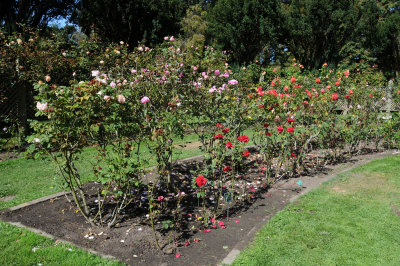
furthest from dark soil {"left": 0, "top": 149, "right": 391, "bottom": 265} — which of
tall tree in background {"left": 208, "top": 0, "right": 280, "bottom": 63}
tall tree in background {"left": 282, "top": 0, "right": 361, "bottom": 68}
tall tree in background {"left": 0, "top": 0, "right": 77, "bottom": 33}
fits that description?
tall tree in background {"left": 282, "top": 0, "right": 361, "bottom": 68}

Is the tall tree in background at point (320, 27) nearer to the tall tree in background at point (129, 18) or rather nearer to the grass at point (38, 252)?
the tall tree in background at point (129, 18)

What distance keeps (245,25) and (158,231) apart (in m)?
17.2

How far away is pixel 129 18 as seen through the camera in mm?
14680

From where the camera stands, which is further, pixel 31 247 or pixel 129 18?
pixel 129 18

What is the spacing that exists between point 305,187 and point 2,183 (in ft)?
15.0

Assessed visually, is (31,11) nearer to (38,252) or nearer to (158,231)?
(38,252)

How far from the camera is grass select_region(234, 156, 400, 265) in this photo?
257cm

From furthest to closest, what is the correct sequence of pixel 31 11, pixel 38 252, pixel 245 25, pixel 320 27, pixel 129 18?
pixel 31 11 → pixel 320 27 → pixel 245 25 → pixel 129 18 → pixel 38 252

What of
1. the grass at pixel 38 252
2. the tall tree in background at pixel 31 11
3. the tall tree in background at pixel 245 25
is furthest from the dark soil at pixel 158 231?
the tall tree in background at pixel 31 11

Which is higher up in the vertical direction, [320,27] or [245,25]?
[245,25]

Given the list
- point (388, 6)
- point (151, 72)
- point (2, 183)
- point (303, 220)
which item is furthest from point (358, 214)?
point (388, 6)

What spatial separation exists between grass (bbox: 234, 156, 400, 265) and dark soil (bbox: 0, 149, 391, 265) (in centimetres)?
19

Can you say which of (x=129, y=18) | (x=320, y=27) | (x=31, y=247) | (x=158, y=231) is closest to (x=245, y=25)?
(x=320, y=27)

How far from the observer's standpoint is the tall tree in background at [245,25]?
17609mm
